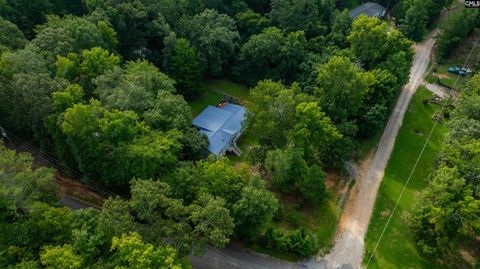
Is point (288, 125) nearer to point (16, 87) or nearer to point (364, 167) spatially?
point (364, 167)

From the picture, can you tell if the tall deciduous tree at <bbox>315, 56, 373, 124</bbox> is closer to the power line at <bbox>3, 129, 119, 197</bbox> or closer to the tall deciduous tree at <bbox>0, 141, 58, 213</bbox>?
the power line at <bbox>3, 129, 119, 197</bbox>

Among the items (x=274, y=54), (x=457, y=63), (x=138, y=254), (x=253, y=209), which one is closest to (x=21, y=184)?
(x=138, y=254)

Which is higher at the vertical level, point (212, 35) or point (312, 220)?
point (212, 35)

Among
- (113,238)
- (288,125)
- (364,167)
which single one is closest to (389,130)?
(364,167)

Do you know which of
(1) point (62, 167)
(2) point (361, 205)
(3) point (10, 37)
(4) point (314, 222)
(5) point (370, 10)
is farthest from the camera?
(5) point (370, 10)

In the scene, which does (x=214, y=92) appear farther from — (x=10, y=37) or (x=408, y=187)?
(x=408, y=187)

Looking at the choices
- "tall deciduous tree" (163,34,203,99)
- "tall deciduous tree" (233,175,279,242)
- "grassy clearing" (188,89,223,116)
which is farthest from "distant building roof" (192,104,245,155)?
"tall deciduous tree" (233,175,279,242)

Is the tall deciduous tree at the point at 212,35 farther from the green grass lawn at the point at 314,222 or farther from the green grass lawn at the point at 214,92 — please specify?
the green grass lawn at the point at 314,222
